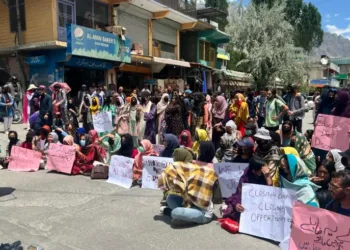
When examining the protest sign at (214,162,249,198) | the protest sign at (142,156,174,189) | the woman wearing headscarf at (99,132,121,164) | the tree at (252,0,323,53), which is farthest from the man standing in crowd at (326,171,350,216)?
the tree at (252,0,323,53)

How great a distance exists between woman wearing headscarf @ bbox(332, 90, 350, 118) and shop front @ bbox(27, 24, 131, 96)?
411 inches

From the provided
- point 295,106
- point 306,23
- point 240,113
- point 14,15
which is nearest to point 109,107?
point 240,113

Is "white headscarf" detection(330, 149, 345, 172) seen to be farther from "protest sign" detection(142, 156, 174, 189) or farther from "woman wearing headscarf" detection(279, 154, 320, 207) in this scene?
"protest sign" detection(142, 156, 174, 189)

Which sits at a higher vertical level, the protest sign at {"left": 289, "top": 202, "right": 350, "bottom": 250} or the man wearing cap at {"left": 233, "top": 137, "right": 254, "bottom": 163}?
the man wearing cap at {"left": 233, "top": 137, "right": 254, "bottom": 163}

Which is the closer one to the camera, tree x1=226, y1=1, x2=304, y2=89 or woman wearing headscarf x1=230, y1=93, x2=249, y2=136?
woman wearing headscarf x1=230, y1=93, x2=249, y2=136

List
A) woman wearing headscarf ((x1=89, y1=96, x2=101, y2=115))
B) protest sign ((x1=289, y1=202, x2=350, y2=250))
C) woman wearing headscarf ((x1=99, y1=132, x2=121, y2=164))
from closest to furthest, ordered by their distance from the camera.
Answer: protest sign ((x1=289, y1=202, x2=350, y2=250)) → woman wearing headscarf ((x1=99, y1=132, x2=121, y2=164)) → woman wearing headscarf ((x1=89, y1=96, x2=101, y2=115))

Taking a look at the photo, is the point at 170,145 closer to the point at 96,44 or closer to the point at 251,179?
the point at 251,179

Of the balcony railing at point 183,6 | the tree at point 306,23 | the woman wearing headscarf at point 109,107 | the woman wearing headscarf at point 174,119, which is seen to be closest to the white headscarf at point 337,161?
the woman wearing headscarf at point 174,119

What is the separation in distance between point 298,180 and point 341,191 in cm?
71

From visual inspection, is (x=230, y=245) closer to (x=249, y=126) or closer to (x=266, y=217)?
(x=266, y=217)

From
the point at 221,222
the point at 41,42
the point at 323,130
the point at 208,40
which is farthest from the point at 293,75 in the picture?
the point at 221,222

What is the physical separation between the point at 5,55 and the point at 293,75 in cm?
2366

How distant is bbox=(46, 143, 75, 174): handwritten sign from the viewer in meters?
6.91

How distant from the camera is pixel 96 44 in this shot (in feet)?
48.1
